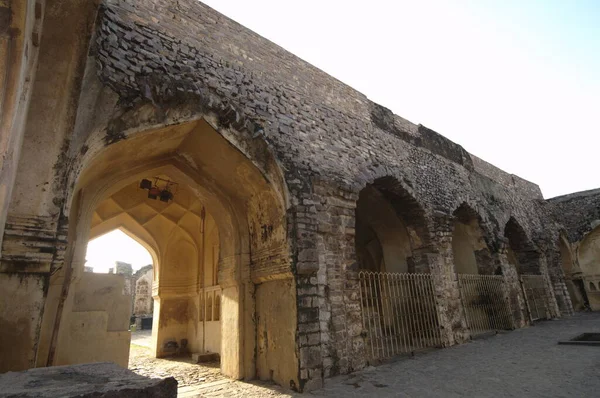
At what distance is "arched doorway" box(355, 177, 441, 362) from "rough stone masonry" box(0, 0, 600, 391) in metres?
0.07

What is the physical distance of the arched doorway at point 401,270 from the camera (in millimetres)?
7086

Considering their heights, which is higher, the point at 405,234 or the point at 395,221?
the point at 395,221

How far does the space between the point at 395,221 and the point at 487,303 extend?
3.76 meters

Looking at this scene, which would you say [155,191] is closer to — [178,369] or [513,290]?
[178,369]

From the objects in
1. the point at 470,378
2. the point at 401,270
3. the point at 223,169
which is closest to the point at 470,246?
the point at 401,270

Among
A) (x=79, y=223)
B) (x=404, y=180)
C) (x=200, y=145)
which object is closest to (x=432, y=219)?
(x=404, y=180)

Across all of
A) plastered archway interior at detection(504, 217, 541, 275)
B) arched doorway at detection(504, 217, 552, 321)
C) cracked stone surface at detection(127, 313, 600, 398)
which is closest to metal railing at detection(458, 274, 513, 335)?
arched doorway at detection(504, 217, 552, 321)

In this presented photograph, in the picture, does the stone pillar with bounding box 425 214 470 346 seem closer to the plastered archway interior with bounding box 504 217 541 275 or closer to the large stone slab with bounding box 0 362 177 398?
the plastered archway interior with bounding box 504 217 541 275

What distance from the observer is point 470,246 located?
32.9 ft

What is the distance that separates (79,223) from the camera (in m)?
4.86

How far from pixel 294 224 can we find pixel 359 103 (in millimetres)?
4003

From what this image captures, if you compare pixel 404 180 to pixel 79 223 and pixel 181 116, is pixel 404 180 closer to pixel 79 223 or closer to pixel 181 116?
pixel 181 116

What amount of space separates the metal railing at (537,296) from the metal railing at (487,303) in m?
2.25

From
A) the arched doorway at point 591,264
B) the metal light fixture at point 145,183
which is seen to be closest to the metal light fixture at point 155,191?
the metal light fixture at point 145,183
